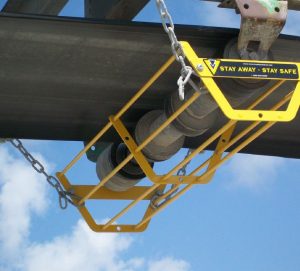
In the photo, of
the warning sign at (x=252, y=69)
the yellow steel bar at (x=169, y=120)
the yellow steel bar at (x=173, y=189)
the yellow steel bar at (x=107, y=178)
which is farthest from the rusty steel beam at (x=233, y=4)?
the yellow steel bar at (x=107, y=178)

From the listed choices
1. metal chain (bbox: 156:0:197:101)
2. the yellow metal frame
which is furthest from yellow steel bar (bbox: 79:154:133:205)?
metal chain (bbox: 156:0:197:101)

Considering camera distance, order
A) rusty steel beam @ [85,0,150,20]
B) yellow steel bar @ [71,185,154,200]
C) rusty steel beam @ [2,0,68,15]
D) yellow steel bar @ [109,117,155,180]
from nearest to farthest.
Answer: yellow steel bar @ [109,117,155,180], rusty steel beam @ [85,0,150,20], yellow steel bar @ [71,185,154,200], rusty steel beam @ [2,0,68,15]

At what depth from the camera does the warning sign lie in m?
5.19

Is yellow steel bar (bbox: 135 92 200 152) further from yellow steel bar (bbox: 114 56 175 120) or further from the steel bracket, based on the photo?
the steel bracket

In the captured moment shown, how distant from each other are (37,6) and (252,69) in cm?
274

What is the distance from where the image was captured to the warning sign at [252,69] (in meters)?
5.19

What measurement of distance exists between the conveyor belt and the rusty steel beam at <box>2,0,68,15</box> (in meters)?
1.16

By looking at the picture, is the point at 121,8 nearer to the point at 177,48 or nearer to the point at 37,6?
the point at 37,6

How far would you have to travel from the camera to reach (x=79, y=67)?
596 centimetres

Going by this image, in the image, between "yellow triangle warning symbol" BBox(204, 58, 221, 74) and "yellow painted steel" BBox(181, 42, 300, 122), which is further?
"yellow triangle warning symbol" BBox(204, 58, 221, 74)

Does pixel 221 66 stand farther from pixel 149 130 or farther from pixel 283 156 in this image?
A: pixel 283 156

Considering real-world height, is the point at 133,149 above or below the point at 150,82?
below

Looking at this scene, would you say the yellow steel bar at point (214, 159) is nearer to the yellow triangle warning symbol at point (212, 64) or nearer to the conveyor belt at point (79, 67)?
the conveyor belt at point (79, 67)

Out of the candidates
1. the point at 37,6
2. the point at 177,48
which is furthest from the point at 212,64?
the point at 37,6
